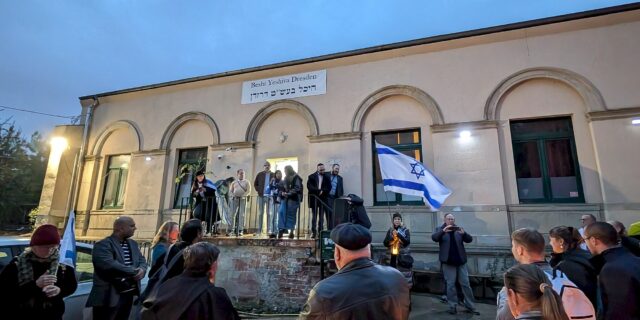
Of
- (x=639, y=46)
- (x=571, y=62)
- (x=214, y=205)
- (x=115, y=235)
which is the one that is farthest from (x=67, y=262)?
(x=639, y=46)

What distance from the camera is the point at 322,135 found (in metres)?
10.3

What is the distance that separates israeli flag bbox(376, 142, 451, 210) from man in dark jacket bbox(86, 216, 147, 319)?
4.50 metres

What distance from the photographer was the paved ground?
6.20 m

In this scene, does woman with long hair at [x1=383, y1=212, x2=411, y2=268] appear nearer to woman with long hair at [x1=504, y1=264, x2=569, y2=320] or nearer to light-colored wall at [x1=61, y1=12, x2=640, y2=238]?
light-colored wall at [x1=61, y1=12, x2=640, y2=238]

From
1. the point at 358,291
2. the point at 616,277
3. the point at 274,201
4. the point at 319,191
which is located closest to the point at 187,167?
the point at 274,201

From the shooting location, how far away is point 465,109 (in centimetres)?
925

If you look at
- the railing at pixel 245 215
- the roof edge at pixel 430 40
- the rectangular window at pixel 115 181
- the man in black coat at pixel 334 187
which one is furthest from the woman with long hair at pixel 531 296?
the rectangular window at pixel 115 181

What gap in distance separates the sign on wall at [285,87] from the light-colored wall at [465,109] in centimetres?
22

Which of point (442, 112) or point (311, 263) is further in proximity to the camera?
point (442, 112)

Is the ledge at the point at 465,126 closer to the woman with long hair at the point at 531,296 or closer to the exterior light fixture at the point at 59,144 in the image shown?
the woman with long hair at the point at 531,296

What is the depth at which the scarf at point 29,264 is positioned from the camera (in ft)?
9.75

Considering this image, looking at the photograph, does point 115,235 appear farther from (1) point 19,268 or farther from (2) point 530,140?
(2) point 530,140

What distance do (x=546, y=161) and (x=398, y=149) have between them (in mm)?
3780

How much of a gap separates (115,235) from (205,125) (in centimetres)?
841
